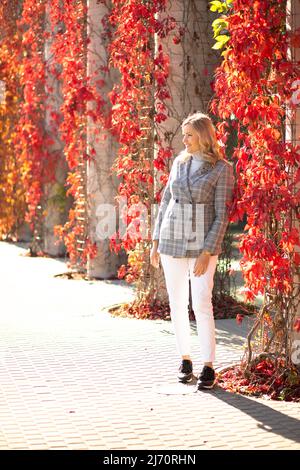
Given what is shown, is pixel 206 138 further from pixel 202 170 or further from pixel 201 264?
pixel 201 264

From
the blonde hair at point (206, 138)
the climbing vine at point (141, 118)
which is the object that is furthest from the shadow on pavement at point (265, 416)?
the climbing vine at point (141, 118)

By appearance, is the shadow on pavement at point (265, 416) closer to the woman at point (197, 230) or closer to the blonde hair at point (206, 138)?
the woman at point (197, 230)

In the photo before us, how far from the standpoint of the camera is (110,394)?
7.16 m

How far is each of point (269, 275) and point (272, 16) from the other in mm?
1686

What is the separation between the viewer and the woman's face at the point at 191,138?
24.3ft

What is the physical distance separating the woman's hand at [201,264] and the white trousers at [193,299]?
0.16 feet

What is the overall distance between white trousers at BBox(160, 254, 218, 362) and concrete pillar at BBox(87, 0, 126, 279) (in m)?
6.14

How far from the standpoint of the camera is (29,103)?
1655 centimetres

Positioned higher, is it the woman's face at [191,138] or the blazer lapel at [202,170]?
the woman's face at [191,138]


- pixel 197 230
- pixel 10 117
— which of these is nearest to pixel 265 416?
pixel 197 230

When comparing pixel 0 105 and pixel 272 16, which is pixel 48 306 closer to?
pixel 272 16

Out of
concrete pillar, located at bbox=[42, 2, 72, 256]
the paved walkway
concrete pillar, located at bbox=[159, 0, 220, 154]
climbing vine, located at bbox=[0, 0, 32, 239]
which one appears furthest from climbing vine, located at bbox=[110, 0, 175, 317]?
climbing vine, located at bbox=[0, 0, 32, 239]

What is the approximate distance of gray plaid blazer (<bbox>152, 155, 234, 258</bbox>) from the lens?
727cm

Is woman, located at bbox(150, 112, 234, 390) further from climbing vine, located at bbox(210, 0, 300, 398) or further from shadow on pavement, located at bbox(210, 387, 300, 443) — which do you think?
shadow on pavement, located at bbox(210, 387, 300, 443)
